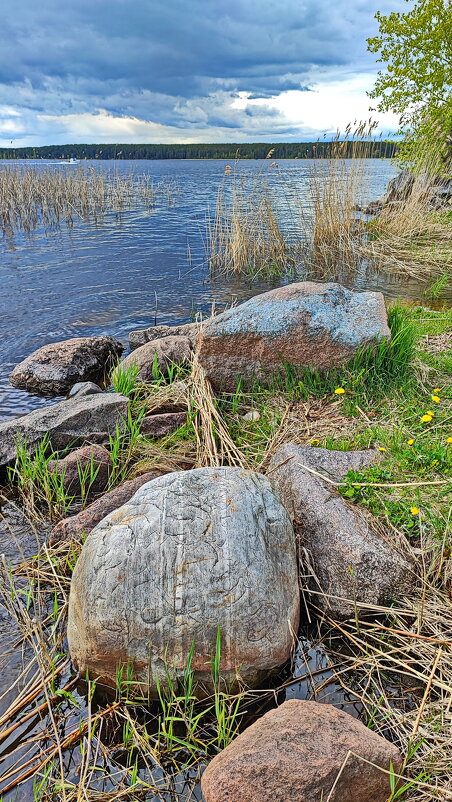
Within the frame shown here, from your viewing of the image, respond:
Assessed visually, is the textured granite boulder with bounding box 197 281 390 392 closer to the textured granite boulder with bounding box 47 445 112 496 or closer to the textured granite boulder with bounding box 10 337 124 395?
the textured granite boulder with bounding box 47 445 112 496

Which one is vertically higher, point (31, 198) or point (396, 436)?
point (31, 198)

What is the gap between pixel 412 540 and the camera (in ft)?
8.82

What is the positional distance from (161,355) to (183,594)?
3460 mm

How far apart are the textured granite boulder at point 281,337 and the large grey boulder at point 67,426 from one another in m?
0.91

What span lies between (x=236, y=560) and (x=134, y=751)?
86 cm

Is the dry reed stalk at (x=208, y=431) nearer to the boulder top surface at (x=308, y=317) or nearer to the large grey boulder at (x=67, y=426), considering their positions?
the boulder top surface at (x=308, y=317)

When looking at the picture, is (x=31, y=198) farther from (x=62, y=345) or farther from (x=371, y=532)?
(x=371, y=532)

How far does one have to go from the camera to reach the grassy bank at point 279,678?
6.36ft

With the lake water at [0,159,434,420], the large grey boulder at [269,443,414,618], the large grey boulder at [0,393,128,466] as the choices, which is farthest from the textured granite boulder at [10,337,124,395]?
the large grey boulder at [269,443,414,618]

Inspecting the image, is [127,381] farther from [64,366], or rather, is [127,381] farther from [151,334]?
[151,334]

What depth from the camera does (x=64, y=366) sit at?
613cm

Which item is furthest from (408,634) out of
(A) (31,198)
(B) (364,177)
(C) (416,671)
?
(A) (31,198)

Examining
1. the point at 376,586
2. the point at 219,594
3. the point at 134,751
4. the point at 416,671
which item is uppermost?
the point at 219,594

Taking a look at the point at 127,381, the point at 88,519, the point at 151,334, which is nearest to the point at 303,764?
the point at 88,519
